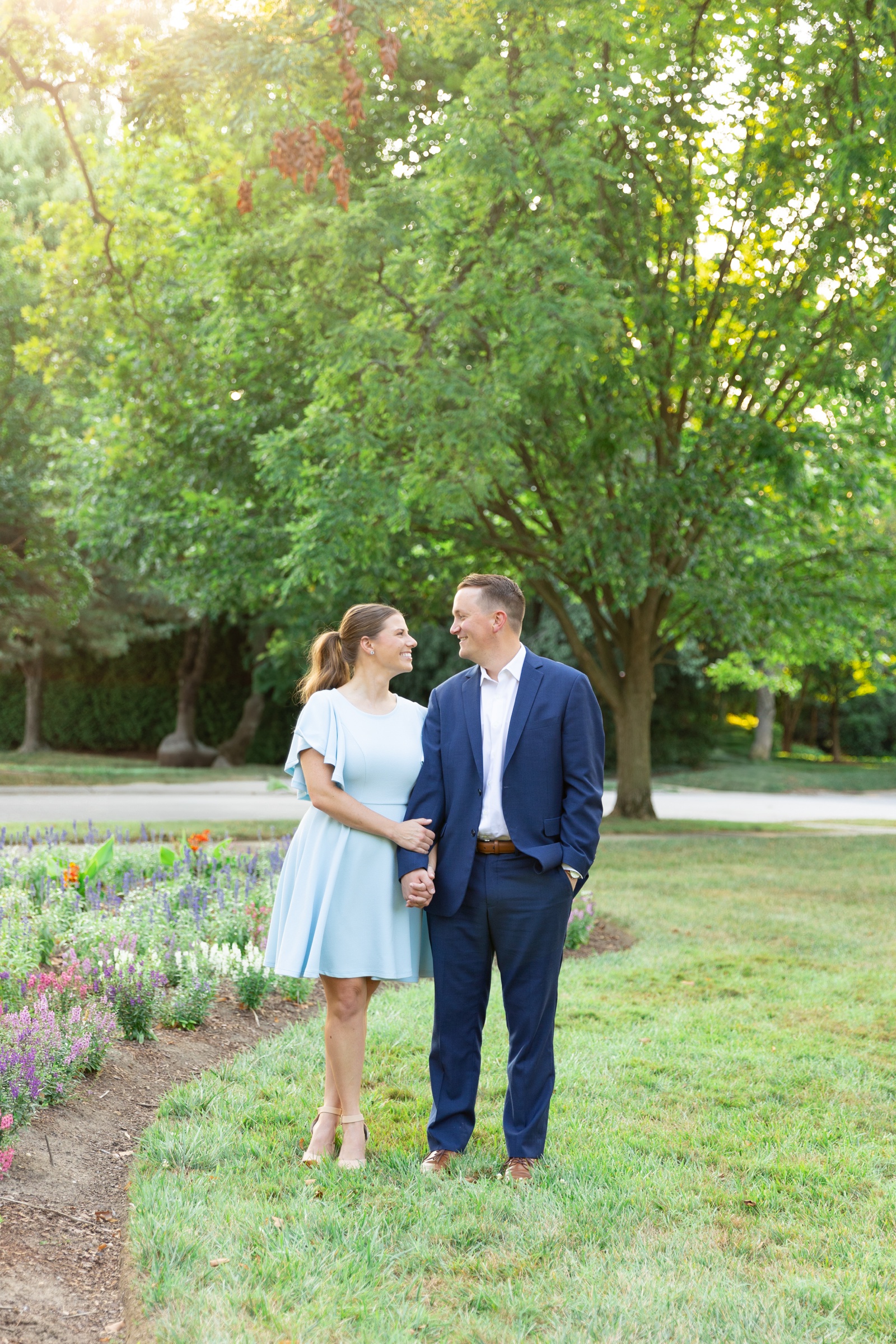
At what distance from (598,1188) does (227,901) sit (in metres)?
4.04

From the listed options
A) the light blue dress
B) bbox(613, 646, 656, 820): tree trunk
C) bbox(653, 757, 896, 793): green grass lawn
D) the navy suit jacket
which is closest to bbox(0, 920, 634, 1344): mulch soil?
the light blue dress

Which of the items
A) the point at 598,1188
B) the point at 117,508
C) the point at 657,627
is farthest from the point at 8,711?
the point at 598,1188

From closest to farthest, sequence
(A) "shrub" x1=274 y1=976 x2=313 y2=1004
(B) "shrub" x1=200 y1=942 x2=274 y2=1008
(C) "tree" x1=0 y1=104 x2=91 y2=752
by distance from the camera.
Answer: (B) "shrub" x1=200 y1=942 x2=274 y2=1008
(A) "shrub" x1=274 y1=976 x2=313 y2=1004
(C) "tree" x1=0 y1=104 x2=91 y2=752

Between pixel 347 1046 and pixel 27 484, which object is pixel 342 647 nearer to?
pixel 347 1046

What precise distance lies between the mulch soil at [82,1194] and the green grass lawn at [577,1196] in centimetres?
11

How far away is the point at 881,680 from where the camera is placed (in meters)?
29.1

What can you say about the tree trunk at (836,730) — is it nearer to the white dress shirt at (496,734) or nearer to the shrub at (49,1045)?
the white dress shirt at (496,734)

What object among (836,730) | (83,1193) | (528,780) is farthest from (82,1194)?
(836,730)

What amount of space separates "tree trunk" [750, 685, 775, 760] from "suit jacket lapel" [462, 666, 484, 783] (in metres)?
36.3

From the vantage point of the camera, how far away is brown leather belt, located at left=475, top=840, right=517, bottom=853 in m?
3.87

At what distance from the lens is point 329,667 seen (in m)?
4.13

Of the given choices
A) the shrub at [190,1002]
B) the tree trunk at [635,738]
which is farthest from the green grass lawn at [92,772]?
the shrub at [190,1002]

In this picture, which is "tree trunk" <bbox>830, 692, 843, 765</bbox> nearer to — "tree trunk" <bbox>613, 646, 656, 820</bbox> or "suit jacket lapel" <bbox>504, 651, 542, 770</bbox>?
"tree trunk" <bbox>613, 646, 656, 820</bbox>

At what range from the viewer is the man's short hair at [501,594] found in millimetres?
3943
